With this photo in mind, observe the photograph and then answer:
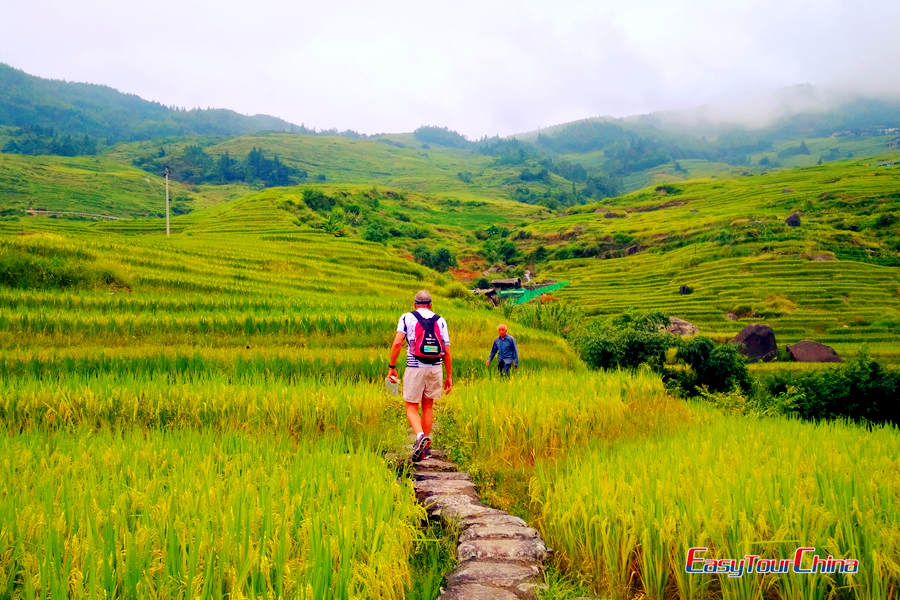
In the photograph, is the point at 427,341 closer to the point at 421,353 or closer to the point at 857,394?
the point at 421,353

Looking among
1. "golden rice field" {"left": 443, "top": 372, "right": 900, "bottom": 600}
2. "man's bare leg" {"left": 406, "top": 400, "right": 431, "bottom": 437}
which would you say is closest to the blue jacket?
"golden rice field" {"left": 443, "top": 372, "right": 900, "bottom": 600}

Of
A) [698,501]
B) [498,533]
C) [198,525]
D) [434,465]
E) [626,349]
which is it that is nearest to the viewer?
[198,525]

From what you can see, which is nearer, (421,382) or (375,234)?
(421,382)

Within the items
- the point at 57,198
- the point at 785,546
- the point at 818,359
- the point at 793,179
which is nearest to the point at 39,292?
the point at 785,546

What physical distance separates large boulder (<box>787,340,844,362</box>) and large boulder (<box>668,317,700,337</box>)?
755 cm

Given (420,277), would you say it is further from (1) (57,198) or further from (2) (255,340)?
(1) (57,198)

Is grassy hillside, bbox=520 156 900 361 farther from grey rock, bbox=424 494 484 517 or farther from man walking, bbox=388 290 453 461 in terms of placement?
grey rock, bbox=424 494 484 517

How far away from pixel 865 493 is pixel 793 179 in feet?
377

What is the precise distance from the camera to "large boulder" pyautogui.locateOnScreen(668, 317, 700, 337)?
4545 centimetres

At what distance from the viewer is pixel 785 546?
3264mm

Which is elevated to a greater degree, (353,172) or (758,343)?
(353,172)

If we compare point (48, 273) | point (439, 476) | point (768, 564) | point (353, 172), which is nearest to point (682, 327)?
point (48, 273)

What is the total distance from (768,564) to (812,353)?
4298 centimetres

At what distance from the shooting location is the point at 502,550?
12.0 ft
